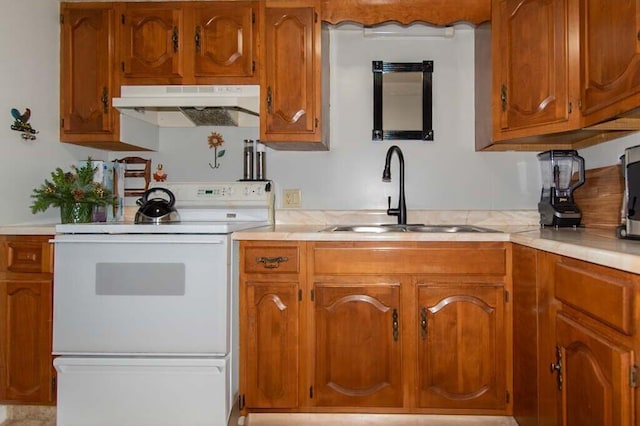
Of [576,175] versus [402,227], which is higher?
[576,175]

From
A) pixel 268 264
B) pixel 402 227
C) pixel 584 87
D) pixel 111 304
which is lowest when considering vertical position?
pixel 111 304

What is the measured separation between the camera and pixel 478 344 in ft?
5.38

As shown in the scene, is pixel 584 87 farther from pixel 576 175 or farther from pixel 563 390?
pixel 563 390

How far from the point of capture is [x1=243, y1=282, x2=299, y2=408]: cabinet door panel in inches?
65.9

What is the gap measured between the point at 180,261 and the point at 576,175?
1981 mm

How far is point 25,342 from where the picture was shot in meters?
1.70

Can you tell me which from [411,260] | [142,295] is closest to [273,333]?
[142,295]

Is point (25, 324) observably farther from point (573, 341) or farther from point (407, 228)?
point (573, 341)

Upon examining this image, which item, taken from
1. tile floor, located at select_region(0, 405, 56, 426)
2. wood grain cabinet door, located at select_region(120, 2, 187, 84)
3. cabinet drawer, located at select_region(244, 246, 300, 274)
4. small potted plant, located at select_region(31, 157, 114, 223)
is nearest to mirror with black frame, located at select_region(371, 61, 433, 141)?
cabinet drawer, located at select_region(244, 246, 300, 274)

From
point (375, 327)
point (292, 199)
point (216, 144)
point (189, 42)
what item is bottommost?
point (375, 327)

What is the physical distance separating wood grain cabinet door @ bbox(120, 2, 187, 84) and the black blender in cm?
195

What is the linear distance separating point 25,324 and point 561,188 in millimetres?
2575

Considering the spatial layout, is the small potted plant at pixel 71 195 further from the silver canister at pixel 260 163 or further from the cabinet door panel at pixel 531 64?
the cabinet door panel at pixel 531 64

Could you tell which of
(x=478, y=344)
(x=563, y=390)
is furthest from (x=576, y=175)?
(x=563, y=390)
